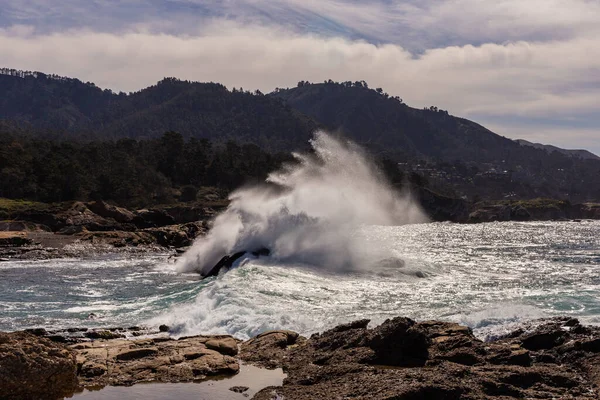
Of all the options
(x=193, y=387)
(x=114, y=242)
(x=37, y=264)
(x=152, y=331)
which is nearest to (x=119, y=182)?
(x=114, y=242)

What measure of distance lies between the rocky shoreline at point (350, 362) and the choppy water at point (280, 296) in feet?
11.4

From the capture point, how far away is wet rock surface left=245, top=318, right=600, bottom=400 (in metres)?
13.8

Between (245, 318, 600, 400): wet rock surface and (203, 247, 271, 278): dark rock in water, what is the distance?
17.7 m

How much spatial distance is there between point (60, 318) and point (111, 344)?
7610 millimetres

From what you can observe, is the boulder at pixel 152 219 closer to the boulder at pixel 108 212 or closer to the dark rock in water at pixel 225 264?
the boulder at pixel 108 212

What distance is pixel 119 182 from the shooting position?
114m

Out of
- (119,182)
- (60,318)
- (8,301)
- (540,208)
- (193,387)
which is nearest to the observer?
(193,387)

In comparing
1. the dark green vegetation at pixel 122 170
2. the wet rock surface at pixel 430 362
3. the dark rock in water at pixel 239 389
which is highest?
the dark green vegetation at pixel 122 170

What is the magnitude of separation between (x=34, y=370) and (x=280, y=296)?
14947 mm

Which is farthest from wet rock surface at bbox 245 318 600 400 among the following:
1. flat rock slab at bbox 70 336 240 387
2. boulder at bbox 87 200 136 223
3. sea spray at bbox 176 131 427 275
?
boulder at bbox 87 200 136 223

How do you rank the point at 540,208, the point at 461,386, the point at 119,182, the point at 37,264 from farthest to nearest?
the point at 540,208 < the point at 119,182 < the point at 37,264 < the point at 461,386

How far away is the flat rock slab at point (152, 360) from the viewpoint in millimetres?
16281

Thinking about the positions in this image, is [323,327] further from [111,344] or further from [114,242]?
[114,242]

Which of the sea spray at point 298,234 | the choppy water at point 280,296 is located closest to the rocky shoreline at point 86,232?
the choppy water at point 280,296
